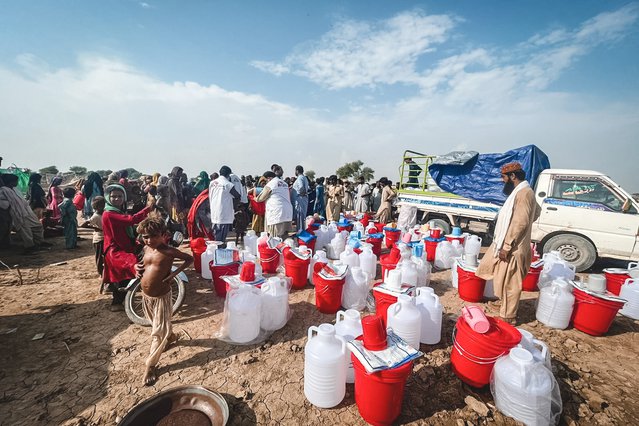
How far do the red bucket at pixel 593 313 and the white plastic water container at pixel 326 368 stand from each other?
3367mm

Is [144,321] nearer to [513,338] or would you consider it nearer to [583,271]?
[513,338]

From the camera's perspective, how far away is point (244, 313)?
287cm

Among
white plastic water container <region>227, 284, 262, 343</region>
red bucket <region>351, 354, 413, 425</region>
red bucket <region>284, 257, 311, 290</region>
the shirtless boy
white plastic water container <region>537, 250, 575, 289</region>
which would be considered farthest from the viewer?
red bucket <region>284, 257, 311, 290</region>

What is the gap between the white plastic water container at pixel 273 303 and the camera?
3.12 meters

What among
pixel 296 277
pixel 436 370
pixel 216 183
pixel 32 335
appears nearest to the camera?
pixel 436 370

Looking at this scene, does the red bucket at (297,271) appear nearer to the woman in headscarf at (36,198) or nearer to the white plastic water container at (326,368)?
the white plastic water container at (326,368)

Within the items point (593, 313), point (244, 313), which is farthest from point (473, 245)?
point (244, 313)

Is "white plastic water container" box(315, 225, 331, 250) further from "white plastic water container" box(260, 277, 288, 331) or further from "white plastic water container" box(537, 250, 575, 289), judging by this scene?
"white plastic water container" box(537, 250, 575, 289)

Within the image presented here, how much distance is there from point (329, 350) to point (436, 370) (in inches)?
52.0

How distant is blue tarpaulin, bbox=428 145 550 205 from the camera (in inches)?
265

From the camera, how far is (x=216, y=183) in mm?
5496

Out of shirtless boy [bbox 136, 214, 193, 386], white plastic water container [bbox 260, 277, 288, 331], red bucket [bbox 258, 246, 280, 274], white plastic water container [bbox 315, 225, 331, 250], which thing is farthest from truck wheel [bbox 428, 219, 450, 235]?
shirtless boy [bbox 136, 214, 193, 386]

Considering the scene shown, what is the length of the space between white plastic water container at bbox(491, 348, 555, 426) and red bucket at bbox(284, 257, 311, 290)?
295cm

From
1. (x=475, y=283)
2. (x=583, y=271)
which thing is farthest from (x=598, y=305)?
(x=583, y=271)
